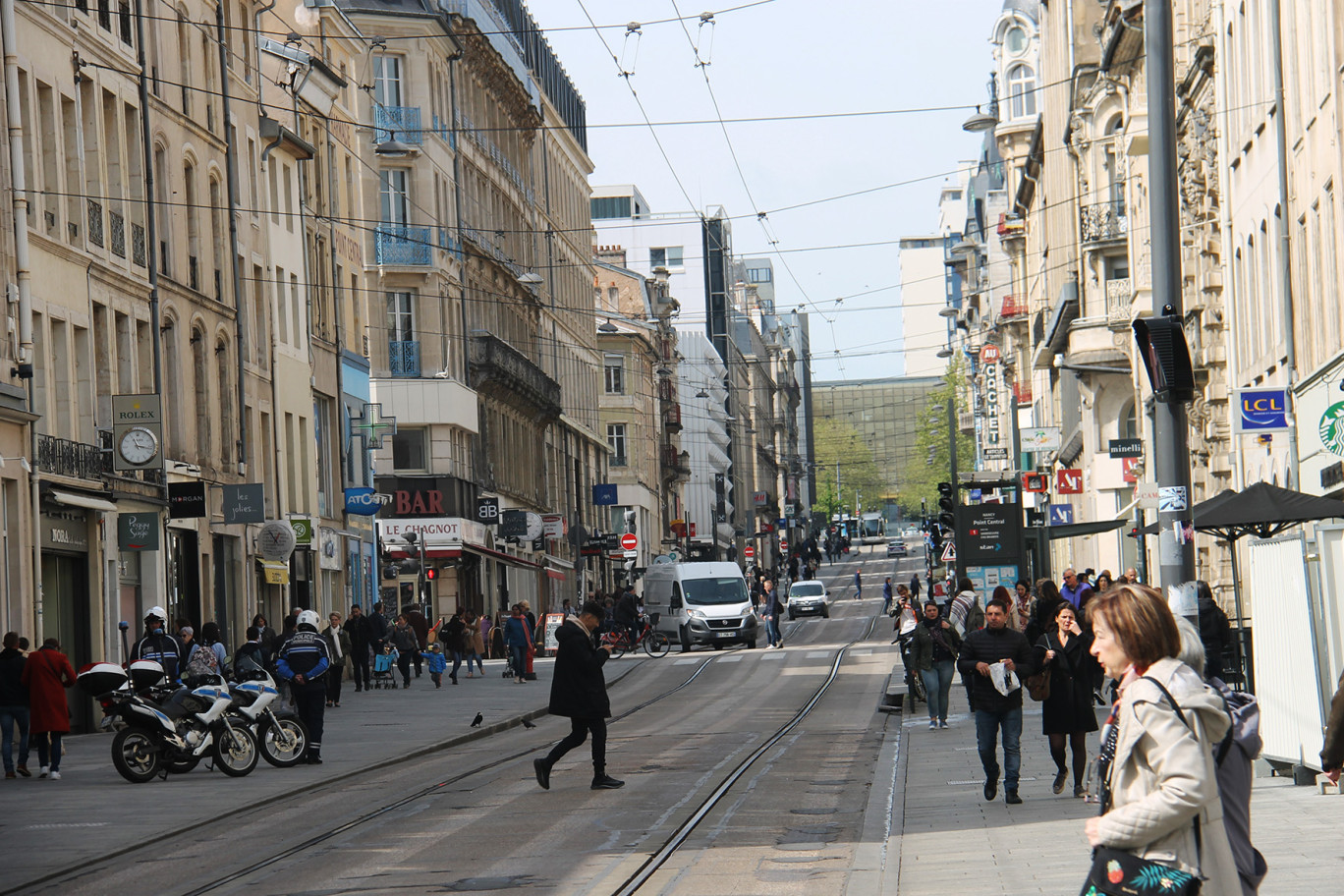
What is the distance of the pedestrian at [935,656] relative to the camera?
24.1 m

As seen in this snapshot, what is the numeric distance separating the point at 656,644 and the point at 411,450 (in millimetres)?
11751

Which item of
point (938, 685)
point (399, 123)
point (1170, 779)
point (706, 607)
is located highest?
point (399, 123)

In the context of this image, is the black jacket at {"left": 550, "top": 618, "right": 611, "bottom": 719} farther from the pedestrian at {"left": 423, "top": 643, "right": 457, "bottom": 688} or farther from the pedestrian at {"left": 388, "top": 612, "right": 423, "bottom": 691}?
the pedestrian at {"left": 388, "top": 612, "right": 423, "bottom": 691}

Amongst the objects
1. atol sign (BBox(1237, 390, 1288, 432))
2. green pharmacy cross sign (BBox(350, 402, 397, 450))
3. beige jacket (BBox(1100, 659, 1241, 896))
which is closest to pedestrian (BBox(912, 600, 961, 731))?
atol sign (BBox(1237, 390, 1288, 432))

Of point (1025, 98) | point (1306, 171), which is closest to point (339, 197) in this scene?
point (1306, 171)

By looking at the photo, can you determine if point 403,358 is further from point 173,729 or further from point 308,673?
point 173,729

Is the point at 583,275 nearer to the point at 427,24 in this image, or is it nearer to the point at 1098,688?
the point at 427,24

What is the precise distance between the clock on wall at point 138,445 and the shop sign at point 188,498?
2.16 m

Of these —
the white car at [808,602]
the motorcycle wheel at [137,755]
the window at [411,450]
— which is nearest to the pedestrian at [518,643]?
the window at [411,450]

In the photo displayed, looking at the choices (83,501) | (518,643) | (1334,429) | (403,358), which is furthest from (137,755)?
(403,358)

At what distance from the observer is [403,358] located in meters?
61.8

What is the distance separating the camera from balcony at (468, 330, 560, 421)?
218 feet

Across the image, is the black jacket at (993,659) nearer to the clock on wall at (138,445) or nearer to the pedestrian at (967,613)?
the pedestrian at (967,613)

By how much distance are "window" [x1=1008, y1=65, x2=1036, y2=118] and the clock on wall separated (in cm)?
6306
